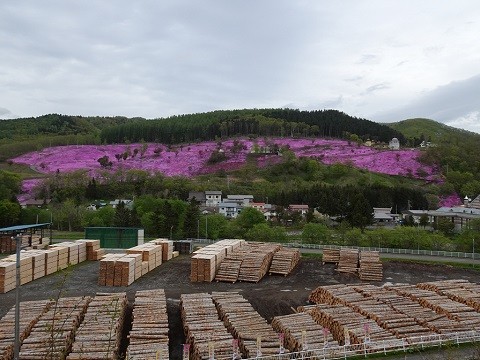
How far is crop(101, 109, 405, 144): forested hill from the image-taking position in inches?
5039

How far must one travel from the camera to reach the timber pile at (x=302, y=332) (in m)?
16.5

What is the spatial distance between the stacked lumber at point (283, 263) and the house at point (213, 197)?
43595 millimetres

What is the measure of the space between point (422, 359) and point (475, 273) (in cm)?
2142

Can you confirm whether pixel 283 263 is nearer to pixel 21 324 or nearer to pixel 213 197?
pixel 21 324

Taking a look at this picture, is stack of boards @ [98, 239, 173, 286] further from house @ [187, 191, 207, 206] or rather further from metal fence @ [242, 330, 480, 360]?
house @ [187, 191, 207, 206]

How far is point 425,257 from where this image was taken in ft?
135

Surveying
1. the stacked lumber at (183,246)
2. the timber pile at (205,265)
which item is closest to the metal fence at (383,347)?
the timber pile at (205,265)

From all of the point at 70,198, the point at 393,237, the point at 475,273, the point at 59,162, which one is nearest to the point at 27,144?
the point at 59,162

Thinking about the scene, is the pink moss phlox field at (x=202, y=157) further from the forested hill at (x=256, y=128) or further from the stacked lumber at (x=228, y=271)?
the stacked lumber at (x=228, y=271)

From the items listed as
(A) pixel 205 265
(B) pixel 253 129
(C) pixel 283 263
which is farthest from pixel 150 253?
(B) pixel 253 129

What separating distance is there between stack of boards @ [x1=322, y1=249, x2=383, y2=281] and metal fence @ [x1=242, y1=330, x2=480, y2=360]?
44.4ft

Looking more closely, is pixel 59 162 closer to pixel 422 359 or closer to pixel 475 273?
pixel 475 273

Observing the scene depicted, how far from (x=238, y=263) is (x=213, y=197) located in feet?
159

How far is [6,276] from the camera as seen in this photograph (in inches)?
1059
